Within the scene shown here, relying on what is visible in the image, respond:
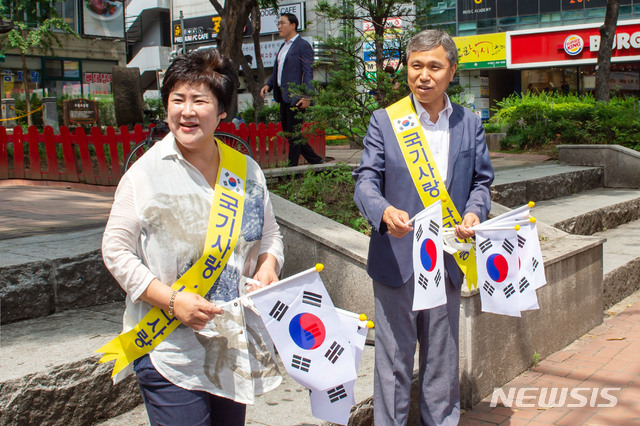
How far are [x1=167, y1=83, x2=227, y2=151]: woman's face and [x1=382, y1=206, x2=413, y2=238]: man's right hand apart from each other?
0.88 metres

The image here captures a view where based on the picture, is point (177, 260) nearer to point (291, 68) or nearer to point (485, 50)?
point (291, 68)

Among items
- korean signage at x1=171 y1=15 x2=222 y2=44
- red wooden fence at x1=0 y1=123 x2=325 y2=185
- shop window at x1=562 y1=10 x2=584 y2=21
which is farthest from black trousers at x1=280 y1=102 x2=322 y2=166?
korean signage at x1=171 y1=15 x2=222 y2=44

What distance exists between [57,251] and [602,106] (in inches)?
413

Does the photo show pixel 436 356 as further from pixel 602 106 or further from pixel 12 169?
pixel 602 106

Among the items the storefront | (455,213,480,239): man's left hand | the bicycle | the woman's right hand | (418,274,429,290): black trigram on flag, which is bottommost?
(418,274,429,290): black trigram on flag

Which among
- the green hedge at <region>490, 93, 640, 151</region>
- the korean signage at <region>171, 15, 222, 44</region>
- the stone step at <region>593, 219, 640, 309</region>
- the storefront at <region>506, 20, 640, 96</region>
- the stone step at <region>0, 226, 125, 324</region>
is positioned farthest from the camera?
the korean signage at <region>171, 15, 222, 44</region>

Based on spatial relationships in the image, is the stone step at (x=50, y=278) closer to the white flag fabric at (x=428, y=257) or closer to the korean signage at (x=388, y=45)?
the white flag fabric at (x=428, y=257)

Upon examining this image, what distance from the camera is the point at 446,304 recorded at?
308 centimetres

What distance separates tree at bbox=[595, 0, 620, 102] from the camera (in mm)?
12773

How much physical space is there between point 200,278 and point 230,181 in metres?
0.35

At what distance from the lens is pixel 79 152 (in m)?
9.89

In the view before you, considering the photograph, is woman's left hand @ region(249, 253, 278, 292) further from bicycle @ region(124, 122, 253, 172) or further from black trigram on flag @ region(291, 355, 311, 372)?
bicycle @ region(124, 122, 253, 172)

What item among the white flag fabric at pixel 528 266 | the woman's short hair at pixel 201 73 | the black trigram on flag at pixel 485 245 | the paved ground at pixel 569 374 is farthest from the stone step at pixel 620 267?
the woman's short hair at pixel 201 73

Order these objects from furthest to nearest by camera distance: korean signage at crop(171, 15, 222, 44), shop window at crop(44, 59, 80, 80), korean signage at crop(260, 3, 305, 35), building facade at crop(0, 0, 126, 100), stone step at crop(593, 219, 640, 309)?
1. korean signage at crop(171, 15, 222, 44)
2. korean signage at crop(260, 3, 305, 35)
3. shop window at crop(44, 59, 80, 80)
4. building facade at crop(0, 0, 126, 100)
5. stone step at crop(593, 219, 640, 309)
